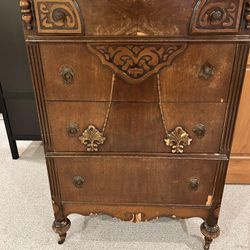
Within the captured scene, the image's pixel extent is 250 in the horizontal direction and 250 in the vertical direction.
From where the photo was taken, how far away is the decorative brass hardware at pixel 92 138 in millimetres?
1222

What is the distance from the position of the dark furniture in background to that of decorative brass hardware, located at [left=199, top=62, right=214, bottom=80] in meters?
1.25

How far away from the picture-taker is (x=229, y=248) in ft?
5.10

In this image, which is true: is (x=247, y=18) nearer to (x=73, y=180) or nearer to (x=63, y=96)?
(x=63, y=96)

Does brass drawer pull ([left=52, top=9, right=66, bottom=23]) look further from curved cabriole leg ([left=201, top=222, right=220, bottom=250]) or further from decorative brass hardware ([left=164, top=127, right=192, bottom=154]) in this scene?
curved cabriole leg ([left=201, top=222, right=220, bottom=250])

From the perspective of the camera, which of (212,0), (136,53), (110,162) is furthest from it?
(110,162)

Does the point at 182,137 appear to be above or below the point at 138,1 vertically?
below

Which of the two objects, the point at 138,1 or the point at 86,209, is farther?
the point at 86,209

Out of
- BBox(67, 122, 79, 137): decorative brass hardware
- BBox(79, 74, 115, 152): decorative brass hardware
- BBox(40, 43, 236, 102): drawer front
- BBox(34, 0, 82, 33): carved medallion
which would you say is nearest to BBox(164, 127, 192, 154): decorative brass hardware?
BBox(40, 43, 236, 102): drawer front

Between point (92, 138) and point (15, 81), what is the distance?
0.99 m

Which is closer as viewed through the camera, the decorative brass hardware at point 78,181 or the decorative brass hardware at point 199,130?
the decorative brass hardware at point 199,130

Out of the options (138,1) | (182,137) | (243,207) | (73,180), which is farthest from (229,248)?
(138,1)

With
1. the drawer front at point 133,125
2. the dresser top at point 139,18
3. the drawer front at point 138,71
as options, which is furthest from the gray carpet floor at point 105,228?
the dresser top at point 139,18

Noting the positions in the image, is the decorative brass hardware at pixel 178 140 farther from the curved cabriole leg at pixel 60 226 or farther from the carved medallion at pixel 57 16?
the curved cabriole leg at pixel 60 226

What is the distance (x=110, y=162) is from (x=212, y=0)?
76 centimetres
